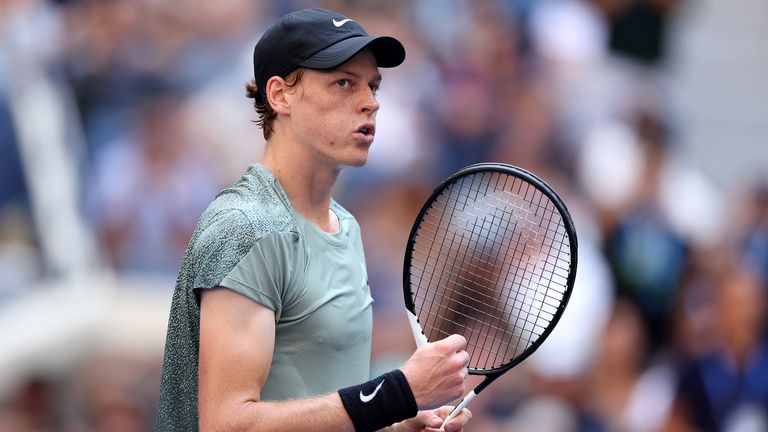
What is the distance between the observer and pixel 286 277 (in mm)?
2344

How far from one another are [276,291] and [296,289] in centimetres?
7

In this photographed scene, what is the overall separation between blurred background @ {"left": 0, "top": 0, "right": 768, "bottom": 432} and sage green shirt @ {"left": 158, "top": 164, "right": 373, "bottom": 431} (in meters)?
3.11

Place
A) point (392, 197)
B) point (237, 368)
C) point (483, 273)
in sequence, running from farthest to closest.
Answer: point (392, 197) → point (483, 273) → point (237, 368)

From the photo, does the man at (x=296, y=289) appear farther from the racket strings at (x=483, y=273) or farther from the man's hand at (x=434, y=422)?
the racket strings at (x=483, y=273)

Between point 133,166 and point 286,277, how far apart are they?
419 centimetres

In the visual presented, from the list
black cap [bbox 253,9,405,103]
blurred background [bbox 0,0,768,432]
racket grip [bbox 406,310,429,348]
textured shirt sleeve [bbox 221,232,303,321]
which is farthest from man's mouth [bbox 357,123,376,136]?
blurred background [bbox 0,0,768,432]

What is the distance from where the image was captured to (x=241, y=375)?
226 cm

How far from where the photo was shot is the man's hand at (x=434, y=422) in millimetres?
2602

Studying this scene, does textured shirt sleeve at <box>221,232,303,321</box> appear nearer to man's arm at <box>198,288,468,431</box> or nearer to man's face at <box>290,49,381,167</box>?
man's arm at <box>198,288,468,431</box>

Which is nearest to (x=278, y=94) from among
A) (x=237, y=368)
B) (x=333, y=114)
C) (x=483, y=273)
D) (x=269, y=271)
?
(x=333, y=114)

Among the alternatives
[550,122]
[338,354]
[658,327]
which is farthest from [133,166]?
[338,354]

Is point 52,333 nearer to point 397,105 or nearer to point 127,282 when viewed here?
point 127,282

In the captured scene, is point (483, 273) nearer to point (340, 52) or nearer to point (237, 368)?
point (340, 52)

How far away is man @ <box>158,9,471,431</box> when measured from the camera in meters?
2.27
